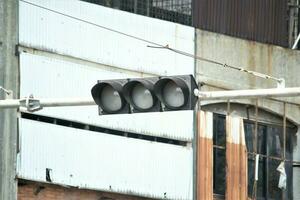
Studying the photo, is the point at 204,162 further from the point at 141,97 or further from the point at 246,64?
the point at 141,97

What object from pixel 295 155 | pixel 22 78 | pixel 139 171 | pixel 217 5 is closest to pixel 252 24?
pixel 217 5

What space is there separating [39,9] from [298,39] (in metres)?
9.85

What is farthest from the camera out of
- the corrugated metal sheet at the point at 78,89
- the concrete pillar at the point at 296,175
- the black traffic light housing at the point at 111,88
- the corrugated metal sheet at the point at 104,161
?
the concrete pillar at the point at 296,175

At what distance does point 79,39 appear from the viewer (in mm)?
27828

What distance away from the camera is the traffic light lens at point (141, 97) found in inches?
631

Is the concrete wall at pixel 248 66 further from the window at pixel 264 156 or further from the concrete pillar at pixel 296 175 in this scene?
the window at pixel 264 156

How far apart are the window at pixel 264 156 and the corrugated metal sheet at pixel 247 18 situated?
2.44 metres

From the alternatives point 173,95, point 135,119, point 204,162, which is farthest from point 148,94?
point 204,162

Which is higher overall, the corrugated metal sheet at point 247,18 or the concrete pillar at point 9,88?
the corrugated metal sheet at point 247,18

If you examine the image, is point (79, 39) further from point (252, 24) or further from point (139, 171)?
point (252, 24)

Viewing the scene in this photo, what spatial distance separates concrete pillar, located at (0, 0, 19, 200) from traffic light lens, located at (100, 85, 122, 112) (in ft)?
31.5

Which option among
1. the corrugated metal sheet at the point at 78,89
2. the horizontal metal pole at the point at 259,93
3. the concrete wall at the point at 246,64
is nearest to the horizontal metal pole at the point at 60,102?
the horizontal metal pole at the point at 259,93

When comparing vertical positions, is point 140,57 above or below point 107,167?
above

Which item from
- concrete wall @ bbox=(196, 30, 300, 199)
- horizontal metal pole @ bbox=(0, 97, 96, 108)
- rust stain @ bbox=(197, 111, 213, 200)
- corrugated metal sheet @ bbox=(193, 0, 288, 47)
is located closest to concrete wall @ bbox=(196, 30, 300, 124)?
concrete wall @ bbox=(196, 30, 300, 199)
